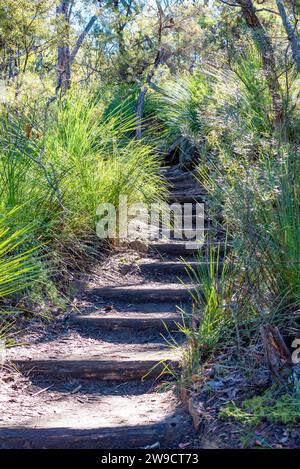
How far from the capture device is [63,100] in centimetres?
735

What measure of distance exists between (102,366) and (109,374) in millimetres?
75

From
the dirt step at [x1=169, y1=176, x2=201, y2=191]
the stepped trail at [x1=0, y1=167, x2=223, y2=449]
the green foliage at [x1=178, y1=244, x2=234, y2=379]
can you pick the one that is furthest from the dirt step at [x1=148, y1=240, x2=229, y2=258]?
the green foliage at [x1=178, y1=244, x2=234, y2=379]

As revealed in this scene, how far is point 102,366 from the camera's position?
4320mm

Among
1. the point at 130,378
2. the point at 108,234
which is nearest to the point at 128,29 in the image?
the point at 108,234

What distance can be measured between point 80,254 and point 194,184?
323cm

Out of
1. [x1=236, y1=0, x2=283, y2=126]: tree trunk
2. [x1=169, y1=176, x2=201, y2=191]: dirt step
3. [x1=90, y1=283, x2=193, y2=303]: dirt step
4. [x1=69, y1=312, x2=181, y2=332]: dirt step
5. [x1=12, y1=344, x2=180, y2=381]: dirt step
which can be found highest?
[x1=236, y1=0, x2=283, y2=126]: tree trunk

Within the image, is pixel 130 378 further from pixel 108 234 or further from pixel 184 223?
pixel 184 223

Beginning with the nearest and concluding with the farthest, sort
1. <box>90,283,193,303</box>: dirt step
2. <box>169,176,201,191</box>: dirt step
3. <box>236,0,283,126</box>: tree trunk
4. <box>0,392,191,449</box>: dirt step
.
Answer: <box>0,392,191,449</box>: dirt step, <box>236,0,283,126</box>: tree trunk, <box>90,283,193,303</box>: dirt step, <box>169,176,201,191</box>: dirt step

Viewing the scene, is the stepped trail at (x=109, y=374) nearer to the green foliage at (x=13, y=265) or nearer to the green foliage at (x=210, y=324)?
the green foliage at (x=210, y=324)

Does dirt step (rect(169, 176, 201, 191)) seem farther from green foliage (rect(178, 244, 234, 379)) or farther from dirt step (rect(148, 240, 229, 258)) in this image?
green foliage (rect(178, 244, 234, 379))

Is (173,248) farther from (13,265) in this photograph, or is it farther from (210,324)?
(210,324)

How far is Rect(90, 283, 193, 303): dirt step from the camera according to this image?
552 cm

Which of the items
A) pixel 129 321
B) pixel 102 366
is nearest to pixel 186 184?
pixel 129 321

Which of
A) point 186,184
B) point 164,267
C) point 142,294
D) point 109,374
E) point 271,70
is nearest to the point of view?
point 109,374
